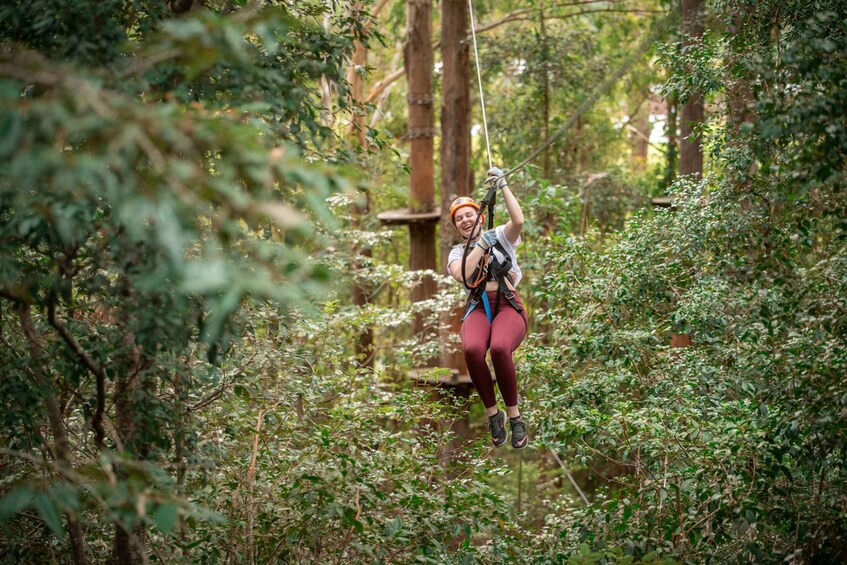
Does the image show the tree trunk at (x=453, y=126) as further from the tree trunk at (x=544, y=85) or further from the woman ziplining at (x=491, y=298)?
the woman ziplining at (x=491, y=298)

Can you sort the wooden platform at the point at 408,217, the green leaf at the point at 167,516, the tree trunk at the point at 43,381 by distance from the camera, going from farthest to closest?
the wooden platform at the point at 408,217 < the tree trunk at the point at 43,381 < the green leaf at the point at 167,516

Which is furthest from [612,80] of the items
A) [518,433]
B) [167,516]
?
[167,516]

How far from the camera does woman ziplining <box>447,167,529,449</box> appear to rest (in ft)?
15.9

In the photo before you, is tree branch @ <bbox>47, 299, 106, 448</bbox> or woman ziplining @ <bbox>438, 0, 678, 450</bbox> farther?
woman ziplining @ <bbox>438, 0, 678, 450</bbox>

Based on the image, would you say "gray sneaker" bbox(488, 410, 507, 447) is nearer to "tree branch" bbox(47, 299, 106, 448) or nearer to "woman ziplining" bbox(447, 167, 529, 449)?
"woman ziplining" bbox(447, 167, 529, 449)

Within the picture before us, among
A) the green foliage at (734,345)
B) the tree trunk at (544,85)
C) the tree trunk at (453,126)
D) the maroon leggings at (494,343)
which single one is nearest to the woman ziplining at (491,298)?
the maroon leggings at (494,343)

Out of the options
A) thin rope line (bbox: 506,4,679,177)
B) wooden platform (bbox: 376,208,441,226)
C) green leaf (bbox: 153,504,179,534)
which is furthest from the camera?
wooden platform (bbox: 376,208,441,226)

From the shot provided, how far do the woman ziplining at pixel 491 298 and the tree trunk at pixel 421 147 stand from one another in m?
4.52

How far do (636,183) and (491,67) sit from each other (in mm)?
2882

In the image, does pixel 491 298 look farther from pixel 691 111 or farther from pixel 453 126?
pixel 691 111

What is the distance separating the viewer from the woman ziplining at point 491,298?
4848 millimetres

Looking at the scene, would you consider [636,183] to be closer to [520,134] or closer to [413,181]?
[520,134]

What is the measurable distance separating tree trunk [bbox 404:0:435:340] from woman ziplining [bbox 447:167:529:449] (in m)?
4.52

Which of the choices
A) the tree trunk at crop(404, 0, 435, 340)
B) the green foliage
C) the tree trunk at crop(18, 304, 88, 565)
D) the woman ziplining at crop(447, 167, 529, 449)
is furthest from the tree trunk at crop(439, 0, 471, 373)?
the tree trunk at crop(18, 304, 88, 565)
